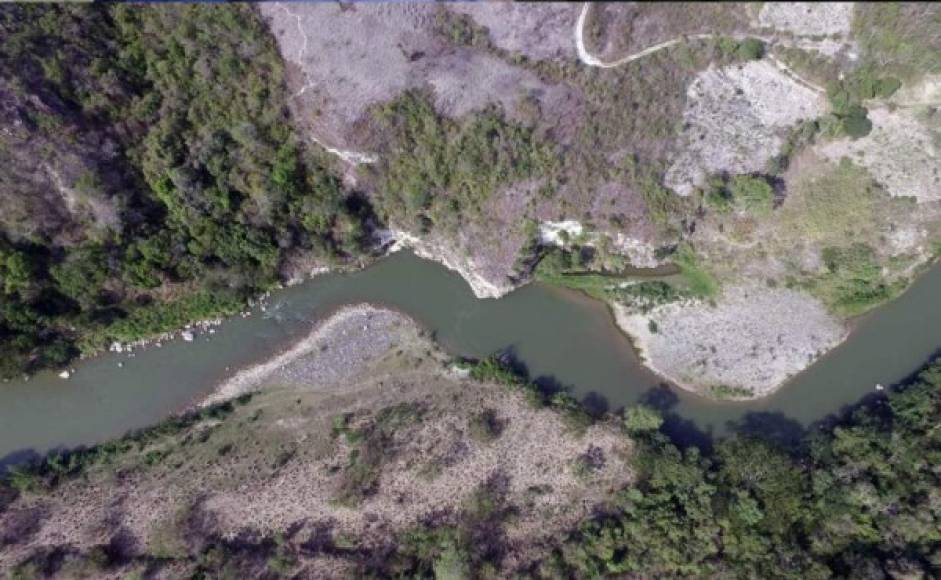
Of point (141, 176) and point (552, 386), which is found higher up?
point (141, 176)

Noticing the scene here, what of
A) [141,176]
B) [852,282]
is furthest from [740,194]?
[141,176]

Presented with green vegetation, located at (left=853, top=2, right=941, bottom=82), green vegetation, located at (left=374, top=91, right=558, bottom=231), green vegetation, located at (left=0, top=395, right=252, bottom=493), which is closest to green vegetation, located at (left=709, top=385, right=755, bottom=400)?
green vegetation, located at (left=374, top=91, right=558, bottom=231)

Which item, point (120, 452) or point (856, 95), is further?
point (120, 452)

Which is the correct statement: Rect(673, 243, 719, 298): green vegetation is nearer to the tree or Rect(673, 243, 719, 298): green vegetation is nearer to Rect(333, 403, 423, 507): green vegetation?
the tree

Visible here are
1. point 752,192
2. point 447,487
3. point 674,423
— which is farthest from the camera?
point 674,423

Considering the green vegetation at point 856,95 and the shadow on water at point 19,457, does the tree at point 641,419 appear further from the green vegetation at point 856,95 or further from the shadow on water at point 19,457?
the shadow on water at point 19,457

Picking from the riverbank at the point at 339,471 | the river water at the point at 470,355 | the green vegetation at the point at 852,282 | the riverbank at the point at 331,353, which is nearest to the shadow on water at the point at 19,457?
the river water at the point at 470,355

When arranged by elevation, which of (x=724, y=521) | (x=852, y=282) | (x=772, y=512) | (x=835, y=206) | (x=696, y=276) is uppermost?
(x=835, y=206)

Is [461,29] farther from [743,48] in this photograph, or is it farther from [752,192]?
[752,192]
